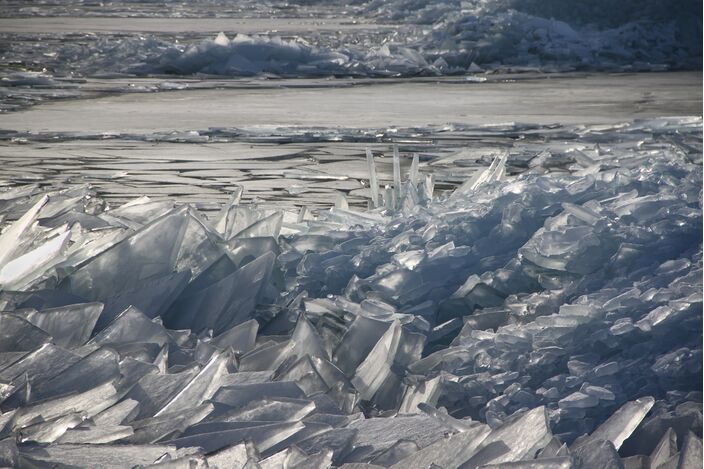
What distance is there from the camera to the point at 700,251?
253 cm

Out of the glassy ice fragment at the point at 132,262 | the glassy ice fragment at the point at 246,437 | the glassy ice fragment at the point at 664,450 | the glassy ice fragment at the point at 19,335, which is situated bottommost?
the glassy ice fragment at the point at 664,450

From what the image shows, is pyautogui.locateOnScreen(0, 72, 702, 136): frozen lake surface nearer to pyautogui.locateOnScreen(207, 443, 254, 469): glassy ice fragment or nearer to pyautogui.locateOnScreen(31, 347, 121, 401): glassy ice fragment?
pyautogui.locateOnScreen(31, 347, 121, 401): glassy ice fragment

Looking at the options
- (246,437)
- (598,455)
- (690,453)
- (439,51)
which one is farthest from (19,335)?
(439,51)

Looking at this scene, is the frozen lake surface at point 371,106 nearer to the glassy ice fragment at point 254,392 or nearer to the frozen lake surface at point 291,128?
the frozen lake surface at point 291,128

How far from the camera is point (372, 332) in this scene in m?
2.52

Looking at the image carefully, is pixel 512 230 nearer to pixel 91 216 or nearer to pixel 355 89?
pixel 91 216

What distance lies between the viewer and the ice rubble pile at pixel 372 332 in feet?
6.30

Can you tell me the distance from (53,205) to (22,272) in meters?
0.81

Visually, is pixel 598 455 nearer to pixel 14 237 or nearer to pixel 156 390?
pixel 156 390

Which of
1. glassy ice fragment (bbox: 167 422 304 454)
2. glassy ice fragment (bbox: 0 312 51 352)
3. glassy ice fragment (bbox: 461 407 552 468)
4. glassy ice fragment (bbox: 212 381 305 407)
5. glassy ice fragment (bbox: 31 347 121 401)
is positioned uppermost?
glassy ice fragment (bbox: 0 312 51 352)

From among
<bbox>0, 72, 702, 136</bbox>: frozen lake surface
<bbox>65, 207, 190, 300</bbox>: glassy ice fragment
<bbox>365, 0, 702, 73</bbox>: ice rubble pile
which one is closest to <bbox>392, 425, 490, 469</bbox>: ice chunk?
<bbox>65, 207, 190, 300</bbox>: glassy ice fragment

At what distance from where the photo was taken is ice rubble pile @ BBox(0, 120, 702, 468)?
1921 mm

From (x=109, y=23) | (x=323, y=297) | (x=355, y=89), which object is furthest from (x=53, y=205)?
(x=109, y=23)

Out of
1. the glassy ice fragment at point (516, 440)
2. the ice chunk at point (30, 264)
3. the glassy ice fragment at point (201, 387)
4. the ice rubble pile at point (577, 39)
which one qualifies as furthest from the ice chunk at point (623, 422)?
the ice rubble pile at point (577, 39)
